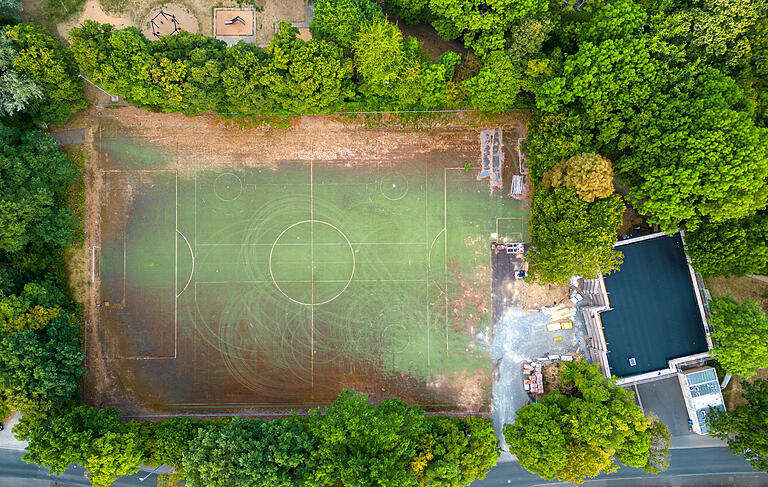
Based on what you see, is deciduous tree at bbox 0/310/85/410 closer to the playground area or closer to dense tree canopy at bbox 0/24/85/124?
the playground area

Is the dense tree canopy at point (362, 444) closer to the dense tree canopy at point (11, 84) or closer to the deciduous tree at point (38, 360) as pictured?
the deciduous tree at point (38, 360)

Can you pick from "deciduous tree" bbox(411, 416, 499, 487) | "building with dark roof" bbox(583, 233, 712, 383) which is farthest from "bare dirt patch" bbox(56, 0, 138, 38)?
"building with dark roof" bbox(583, 233, 712, 383)

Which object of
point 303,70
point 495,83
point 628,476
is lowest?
point 628,476

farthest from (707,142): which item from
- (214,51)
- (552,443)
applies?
(214,51)

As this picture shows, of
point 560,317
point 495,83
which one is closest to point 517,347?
point 560,317

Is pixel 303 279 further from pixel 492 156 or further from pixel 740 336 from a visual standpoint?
pixel 740 336

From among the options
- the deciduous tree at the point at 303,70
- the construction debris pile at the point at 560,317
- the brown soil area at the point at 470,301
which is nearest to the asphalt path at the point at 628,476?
the construction debris pile at the point at 560,317
